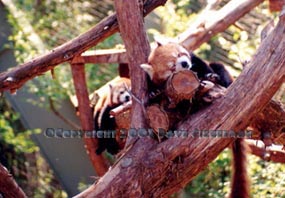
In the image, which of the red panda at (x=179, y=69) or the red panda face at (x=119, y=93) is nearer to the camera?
the red panda at (x=179, y=69)

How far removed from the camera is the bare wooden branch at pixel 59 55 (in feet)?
8.76

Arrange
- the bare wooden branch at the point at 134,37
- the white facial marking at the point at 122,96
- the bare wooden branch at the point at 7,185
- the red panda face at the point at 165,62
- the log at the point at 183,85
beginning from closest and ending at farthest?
the log at the point at 183,85 → the bare wooden branch at the point at 7,185 → the bare wooden branch at the point at 134,37 → the red panda face at the point at 165,62 → the white facial marking at the point at 122,96

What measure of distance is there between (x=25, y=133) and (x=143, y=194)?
10.4 feet

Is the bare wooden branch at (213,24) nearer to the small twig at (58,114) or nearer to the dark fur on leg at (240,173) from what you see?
the dark fur on leg at (240,173)

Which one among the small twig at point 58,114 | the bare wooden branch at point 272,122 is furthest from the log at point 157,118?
the small twig at point 58,114

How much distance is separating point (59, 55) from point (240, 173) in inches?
38.9

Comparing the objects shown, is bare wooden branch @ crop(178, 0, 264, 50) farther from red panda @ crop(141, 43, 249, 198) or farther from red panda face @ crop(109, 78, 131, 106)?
red panda @ crop(141, 43, 249, 198)

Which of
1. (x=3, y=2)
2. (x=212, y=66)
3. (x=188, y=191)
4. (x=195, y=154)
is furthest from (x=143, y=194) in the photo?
(x=3, y=2)

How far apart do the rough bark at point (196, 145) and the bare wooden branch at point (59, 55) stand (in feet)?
2.16

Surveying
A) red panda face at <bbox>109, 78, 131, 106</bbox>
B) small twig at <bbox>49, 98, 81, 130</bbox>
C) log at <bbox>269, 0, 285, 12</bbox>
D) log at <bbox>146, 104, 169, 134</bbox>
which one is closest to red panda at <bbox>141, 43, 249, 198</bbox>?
log at <bbox>146, 104, 169, 134</bbox>

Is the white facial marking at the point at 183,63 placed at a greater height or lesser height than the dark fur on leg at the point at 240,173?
greater

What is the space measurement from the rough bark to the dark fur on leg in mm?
452

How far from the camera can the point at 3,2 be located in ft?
18.1

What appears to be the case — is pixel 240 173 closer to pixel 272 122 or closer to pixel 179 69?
pixel 272 122
